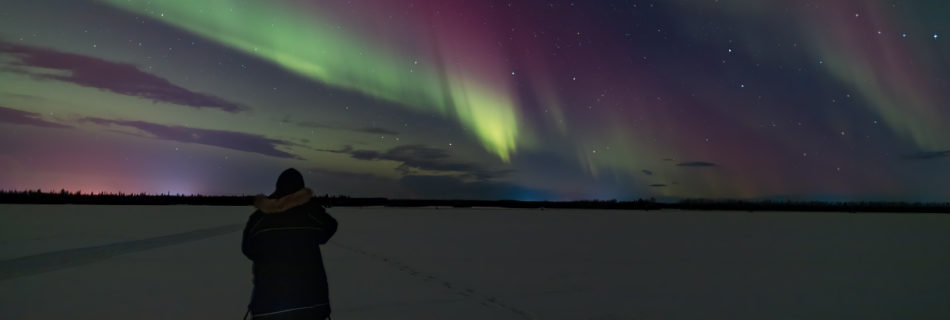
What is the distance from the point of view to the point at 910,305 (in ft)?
31.1

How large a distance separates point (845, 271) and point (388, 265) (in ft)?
29.1

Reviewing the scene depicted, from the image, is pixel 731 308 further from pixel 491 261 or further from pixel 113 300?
pixel 113 300

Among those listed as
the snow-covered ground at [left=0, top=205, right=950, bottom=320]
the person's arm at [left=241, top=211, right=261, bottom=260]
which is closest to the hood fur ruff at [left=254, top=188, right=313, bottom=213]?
the person's arm at [left=241, top=211, right=261, bottom=260]

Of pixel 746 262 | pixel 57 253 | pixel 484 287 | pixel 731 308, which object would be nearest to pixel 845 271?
pixel 746 262

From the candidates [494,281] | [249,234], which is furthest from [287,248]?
[494,281]

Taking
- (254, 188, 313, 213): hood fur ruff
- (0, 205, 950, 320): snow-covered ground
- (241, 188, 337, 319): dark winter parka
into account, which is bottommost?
(0, 205, 950, 320): snow-covered ground

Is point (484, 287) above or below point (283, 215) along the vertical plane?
below

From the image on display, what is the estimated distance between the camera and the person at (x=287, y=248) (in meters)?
4.12

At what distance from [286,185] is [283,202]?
12cm

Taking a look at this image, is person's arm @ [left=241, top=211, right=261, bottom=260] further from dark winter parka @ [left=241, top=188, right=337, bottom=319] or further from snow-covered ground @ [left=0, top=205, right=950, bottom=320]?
snow-covered ground @ [left=0, top=205, right=950, bottom=320]

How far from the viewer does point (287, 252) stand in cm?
420

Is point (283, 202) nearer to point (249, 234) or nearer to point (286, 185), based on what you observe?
point (286, 185)

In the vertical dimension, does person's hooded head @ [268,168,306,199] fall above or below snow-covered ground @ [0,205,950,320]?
above

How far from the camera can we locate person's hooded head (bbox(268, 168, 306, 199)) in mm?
4113
